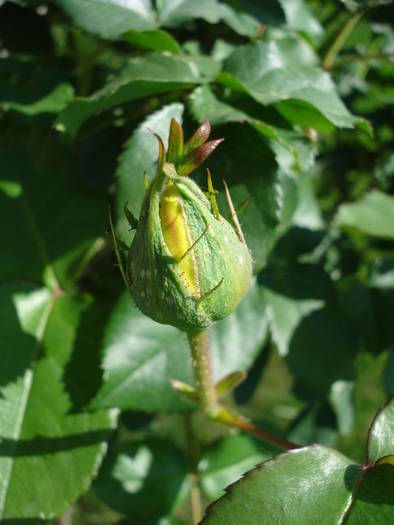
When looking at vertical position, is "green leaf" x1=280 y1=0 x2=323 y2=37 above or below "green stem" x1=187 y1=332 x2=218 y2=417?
above

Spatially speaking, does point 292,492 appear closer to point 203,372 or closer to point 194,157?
point 203,372

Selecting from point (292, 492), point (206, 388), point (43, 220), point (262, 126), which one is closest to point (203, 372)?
point (206, 388)

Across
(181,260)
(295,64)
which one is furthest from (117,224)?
(295,64)

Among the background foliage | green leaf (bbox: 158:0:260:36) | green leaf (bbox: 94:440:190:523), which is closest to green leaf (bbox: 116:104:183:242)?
the background foliage

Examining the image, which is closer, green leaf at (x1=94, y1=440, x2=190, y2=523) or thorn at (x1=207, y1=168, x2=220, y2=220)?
thorn at (x1=207, y1=168, x2=220, y2=220)

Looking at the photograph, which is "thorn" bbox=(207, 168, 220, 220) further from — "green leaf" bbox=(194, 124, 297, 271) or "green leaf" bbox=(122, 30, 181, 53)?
"green leaf" bbox=(122, 30, 181, 53)

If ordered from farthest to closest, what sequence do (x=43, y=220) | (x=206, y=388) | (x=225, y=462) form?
1. (x=225, y=462)
2. (x=43, y=220)
3. (x=206, y=388)
